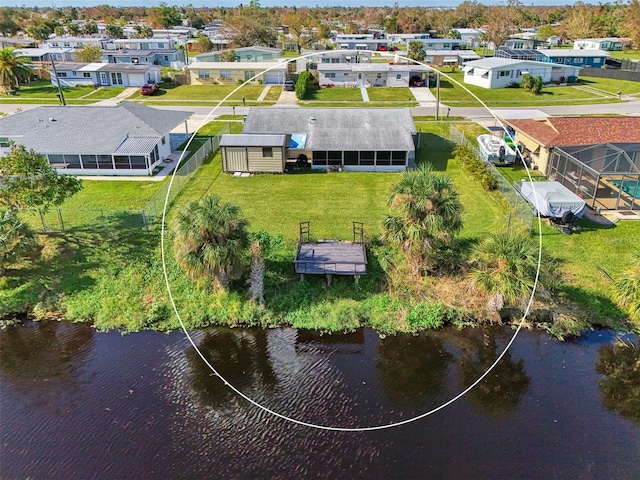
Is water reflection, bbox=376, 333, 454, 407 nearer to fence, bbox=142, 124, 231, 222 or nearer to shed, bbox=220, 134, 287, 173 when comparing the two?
fence, bbox=142, 124, 231, 222

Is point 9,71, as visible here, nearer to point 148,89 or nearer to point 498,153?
point 148,89

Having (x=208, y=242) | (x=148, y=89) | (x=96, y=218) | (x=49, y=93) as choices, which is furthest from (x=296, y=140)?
(x=49, y=93)

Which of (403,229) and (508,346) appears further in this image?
(403,229)

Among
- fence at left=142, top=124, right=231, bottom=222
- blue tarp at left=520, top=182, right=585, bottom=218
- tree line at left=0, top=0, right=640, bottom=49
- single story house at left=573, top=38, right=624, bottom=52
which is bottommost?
fence at left=142, top=124, right=231, bottom=222

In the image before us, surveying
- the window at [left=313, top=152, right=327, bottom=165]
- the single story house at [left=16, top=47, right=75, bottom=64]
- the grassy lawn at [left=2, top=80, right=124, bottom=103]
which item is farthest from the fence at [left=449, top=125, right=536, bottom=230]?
the single story house at [left=16, top=47, right=75, bottom=64]

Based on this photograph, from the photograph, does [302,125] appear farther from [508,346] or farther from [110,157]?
[508,346]

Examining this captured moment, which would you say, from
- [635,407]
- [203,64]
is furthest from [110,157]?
[203,64]
